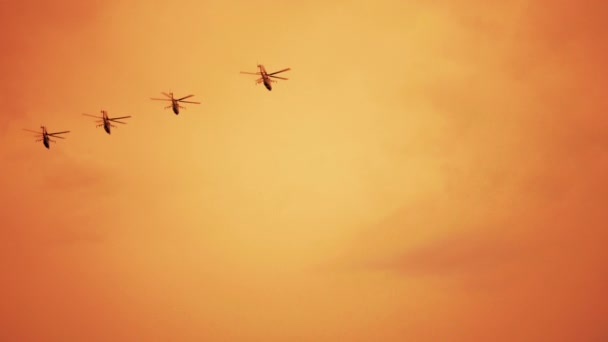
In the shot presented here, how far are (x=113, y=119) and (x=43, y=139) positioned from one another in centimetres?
928

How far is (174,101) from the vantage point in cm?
7150

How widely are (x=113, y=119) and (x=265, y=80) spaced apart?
65.8 ft

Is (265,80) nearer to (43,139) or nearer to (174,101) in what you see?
(174,101)

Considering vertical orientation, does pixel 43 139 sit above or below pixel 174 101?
below

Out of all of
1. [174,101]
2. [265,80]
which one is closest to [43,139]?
[174,101]

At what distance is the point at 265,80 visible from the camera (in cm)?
7044

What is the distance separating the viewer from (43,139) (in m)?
74.7

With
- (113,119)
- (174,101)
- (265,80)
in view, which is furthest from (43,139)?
(265,80)

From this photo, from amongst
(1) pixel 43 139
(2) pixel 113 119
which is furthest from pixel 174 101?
(1) pixel 43 139

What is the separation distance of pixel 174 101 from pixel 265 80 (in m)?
11.3

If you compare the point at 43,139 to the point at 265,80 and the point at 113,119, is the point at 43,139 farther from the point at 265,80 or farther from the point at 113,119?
the point at 265,80

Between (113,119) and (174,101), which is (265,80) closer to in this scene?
(174,101)

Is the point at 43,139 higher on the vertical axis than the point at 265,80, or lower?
lower
